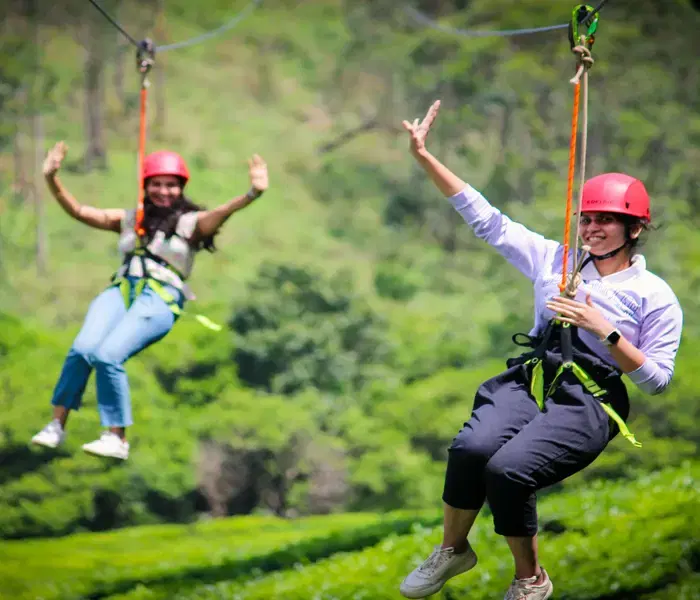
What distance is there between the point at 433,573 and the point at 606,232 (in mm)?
1340

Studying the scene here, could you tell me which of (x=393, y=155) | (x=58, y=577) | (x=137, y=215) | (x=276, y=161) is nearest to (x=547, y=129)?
(x=393, y=155)

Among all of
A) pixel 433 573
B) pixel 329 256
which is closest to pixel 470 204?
pixel 433 573

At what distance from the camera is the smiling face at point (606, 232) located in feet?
13.1

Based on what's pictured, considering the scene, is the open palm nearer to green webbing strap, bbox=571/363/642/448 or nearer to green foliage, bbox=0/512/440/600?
green webbing strap, bbox=571/363/642/448

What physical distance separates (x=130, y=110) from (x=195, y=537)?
5286 mm

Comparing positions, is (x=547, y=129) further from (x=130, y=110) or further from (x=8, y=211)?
(x=8, y=211)

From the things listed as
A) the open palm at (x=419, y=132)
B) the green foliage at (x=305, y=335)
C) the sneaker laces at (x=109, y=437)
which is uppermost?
the green foliage at (x=305, y=335)

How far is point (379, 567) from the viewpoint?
9.99 meters

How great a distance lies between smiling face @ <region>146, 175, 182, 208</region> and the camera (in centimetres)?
539

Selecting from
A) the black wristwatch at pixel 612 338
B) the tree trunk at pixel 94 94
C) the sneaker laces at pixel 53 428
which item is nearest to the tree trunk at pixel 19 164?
the tree trunk at pixel 94 94

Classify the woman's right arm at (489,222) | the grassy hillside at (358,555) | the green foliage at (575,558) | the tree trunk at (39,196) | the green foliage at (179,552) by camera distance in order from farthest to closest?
the tree trunk at (39,196) < the green foliage at (179,552) < the grassy hillside at (358,555) < the green foliage at (575,558) < the woman's right arm at (489,222)

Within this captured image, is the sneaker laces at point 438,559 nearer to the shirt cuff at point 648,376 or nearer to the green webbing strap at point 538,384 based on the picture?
the green webbing strap at point 538,384

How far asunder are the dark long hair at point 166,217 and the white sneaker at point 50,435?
0.95 m

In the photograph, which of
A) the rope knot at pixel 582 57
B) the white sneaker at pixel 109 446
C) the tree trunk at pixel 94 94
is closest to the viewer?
the rope knot at pixel 582 57
